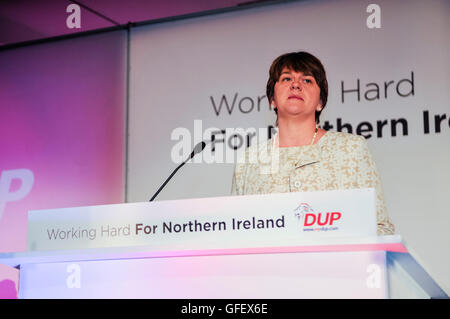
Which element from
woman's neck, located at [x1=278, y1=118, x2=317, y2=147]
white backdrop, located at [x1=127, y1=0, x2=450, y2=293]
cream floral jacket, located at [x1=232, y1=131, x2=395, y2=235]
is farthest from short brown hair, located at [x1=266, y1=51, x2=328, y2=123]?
white backdrop, located at [x1=127, y1=0, x2=450, y2=293]

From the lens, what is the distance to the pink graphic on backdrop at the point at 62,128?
4.25m

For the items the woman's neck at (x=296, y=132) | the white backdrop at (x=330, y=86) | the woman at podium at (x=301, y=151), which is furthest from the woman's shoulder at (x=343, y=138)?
the white backdrop at (x=330, y=86)

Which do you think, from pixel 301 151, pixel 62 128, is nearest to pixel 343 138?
pixel 301 151

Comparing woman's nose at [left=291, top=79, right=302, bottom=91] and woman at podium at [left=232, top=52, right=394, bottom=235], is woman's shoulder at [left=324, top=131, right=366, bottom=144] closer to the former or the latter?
woman at podium at [left=232, top=52, right=394, bottom=235]

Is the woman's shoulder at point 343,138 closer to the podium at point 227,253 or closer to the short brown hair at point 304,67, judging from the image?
the short brown hair at point 304,67

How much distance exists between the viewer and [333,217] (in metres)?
1.47

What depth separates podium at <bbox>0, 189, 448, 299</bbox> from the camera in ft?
4.76

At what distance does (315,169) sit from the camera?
241cm

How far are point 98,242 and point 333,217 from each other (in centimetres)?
69

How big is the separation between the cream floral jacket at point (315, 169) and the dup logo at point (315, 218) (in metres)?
0.81

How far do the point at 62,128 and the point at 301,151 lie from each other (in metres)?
2.42
